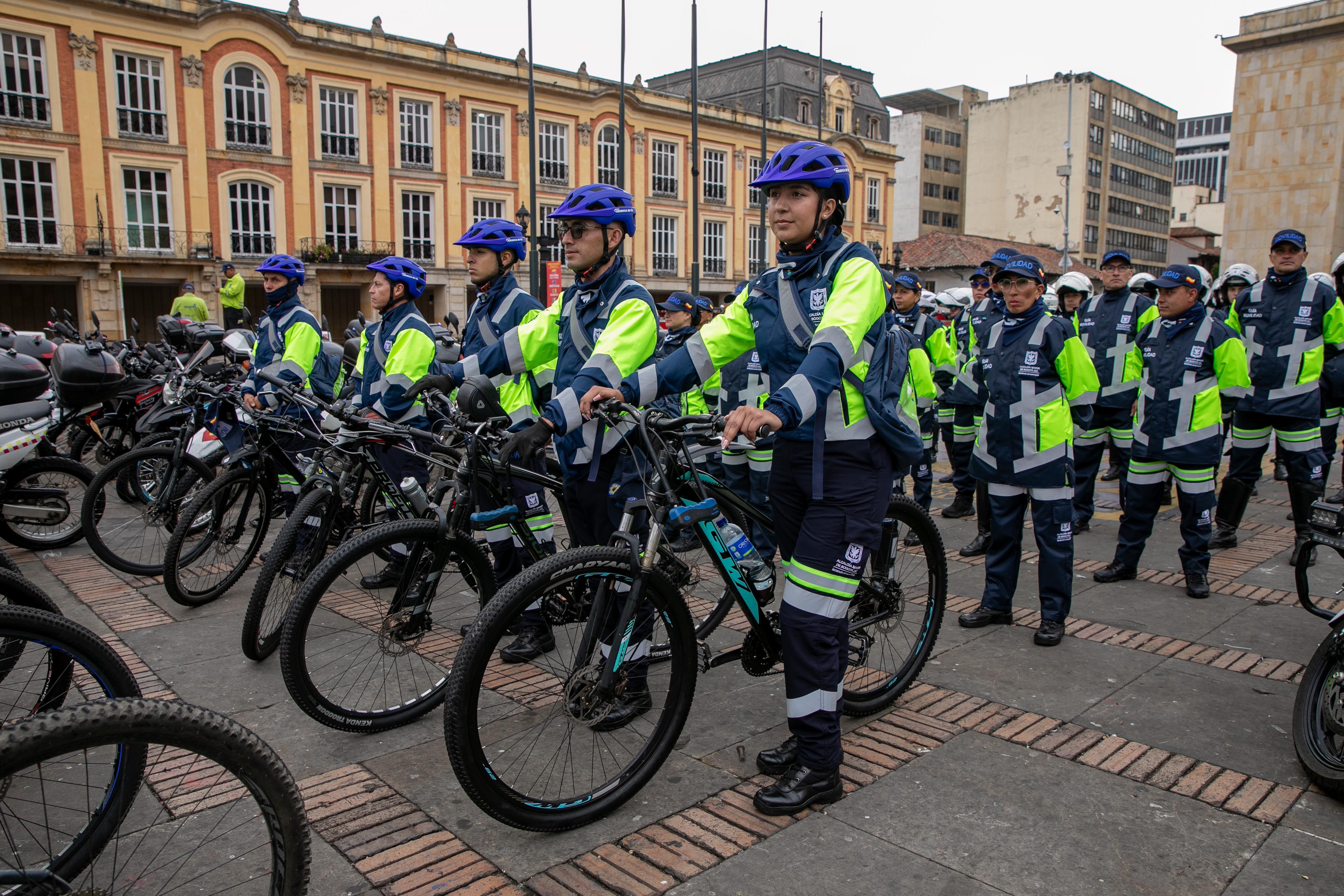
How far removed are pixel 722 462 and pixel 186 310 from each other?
11.3 metres

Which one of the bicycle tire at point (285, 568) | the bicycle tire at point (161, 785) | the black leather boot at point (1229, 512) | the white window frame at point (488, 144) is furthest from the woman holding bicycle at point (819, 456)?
the white window frame at point (488, 144)

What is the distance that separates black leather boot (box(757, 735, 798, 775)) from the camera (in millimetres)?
3535

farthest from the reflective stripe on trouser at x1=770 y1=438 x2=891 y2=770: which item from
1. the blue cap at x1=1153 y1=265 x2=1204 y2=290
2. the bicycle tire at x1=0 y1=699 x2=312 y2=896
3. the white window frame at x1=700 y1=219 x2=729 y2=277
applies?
the white window frame at x1=700 y1=219 x2=729 y2=277

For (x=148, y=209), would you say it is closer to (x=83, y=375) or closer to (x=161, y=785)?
(x=83, y=375)

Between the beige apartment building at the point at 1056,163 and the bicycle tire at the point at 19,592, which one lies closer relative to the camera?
the bicycle tire at the point at 19,592

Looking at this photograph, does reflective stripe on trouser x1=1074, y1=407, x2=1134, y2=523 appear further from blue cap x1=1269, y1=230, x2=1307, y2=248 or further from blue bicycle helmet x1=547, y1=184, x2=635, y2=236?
blue bicycle helmet x1=547, y1=184, x2=635, y2=236

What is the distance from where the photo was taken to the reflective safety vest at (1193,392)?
617 centimetres

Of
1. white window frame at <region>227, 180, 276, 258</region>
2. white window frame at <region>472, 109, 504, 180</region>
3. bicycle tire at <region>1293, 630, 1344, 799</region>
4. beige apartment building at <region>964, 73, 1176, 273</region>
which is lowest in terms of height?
bicycle tire at <region>1293, 630, 1344, 799</region>

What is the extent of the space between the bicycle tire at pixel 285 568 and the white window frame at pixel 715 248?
45.2 m

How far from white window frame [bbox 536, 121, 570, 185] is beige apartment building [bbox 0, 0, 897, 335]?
75 mm

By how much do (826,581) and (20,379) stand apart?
5.54 meters

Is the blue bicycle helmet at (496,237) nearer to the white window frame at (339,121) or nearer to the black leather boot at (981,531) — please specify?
the black leather boot at (981,531)

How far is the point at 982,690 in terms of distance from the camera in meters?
4.40

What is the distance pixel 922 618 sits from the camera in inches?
175
